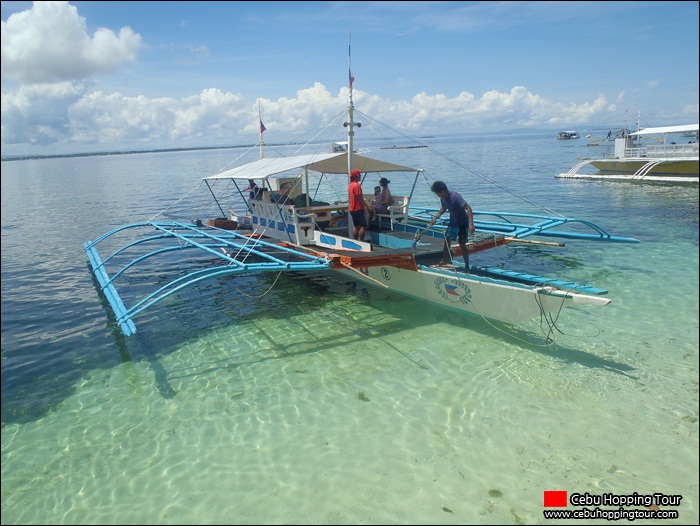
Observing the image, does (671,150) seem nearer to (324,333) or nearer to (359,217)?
(359,217)

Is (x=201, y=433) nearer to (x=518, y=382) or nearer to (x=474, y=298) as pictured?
(x=518, y=382)

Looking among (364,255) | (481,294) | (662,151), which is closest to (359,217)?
(364,255)

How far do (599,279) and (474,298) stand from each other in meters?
5.40

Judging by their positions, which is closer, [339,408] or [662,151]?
[339,408]

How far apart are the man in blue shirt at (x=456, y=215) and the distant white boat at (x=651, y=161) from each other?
2106 centimetres

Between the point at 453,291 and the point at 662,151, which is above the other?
the point at 662,151

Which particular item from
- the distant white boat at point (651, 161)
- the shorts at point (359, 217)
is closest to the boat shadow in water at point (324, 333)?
the shorts at point (359, 217)

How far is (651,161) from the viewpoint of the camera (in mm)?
30078

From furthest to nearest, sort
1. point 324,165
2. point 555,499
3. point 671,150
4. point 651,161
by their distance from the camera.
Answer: point 651,161, point 671,150, point 324,165, point 555,499

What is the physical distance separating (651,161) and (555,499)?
3160cm

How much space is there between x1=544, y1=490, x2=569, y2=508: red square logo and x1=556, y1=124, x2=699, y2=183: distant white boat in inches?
996

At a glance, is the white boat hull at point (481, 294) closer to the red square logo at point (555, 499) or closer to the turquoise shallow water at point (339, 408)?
the turquoise shallow water at point (339, 408)

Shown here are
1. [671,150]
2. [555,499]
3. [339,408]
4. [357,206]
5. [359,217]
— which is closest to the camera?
[555,499]

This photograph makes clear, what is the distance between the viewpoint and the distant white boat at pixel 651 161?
1089 inches
